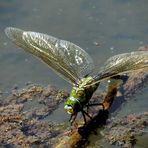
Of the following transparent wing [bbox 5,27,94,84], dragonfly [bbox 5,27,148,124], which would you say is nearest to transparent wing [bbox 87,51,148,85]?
dragonfly [bbox 5,27,148,124]

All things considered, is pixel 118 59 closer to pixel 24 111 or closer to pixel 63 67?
pixel 63 67

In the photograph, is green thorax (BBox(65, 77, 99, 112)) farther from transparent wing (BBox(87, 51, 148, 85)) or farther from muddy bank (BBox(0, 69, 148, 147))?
muddy bank (BBox(0, 69, 148, 147))

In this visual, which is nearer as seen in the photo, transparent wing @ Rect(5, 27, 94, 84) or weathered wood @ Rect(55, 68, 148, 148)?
weathered wood @ Rect(55, 68, 148, 148)

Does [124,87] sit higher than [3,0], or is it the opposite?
[3,0]

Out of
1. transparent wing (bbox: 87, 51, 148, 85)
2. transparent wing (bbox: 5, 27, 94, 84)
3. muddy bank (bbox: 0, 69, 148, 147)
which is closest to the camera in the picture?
transparent wing (bbox: 87, 51, 148, 85)

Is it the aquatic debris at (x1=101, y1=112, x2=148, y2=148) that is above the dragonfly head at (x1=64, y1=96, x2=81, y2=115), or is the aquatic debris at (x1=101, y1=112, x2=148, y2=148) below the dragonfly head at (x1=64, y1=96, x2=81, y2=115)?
below

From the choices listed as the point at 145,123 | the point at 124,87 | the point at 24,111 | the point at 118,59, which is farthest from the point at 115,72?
the point at 24,111

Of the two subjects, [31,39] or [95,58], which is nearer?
[31,39]
